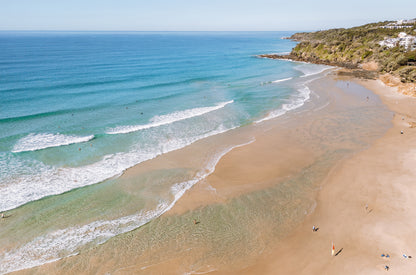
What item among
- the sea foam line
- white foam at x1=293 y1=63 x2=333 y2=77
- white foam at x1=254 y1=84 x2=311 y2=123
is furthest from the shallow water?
white foam at x1=293 y1=63 x2=333 y2=77

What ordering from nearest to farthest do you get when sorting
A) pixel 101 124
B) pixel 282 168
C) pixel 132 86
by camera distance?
1. pixel 282 168
2. pixel 101 124
3. pixel 132 86

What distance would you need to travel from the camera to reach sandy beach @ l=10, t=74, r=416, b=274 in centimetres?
1148

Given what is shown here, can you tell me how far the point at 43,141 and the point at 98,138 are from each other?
4518mm

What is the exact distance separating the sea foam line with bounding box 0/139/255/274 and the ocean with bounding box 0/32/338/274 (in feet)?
0.17

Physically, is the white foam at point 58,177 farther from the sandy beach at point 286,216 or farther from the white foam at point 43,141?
the white foam at point 43,141

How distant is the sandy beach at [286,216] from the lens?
1148 cm

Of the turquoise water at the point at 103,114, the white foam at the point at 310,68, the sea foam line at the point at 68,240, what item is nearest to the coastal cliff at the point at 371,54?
the white foam at the point at 310,68

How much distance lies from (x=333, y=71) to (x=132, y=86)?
44.0 m

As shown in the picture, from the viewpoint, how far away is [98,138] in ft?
77.6

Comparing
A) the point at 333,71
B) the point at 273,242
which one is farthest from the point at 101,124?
the point at 333,71

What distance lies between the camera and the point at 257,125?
89.6 ft

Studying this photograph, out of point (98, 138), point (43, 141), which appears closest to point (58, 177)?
point (98, 138)

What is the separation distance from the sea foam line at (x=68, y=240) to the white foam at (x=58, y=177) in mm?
3988

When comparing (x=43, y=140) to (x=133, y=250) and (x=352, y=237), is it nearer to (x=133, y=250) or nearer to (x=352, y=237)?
(x=133, y=250)
